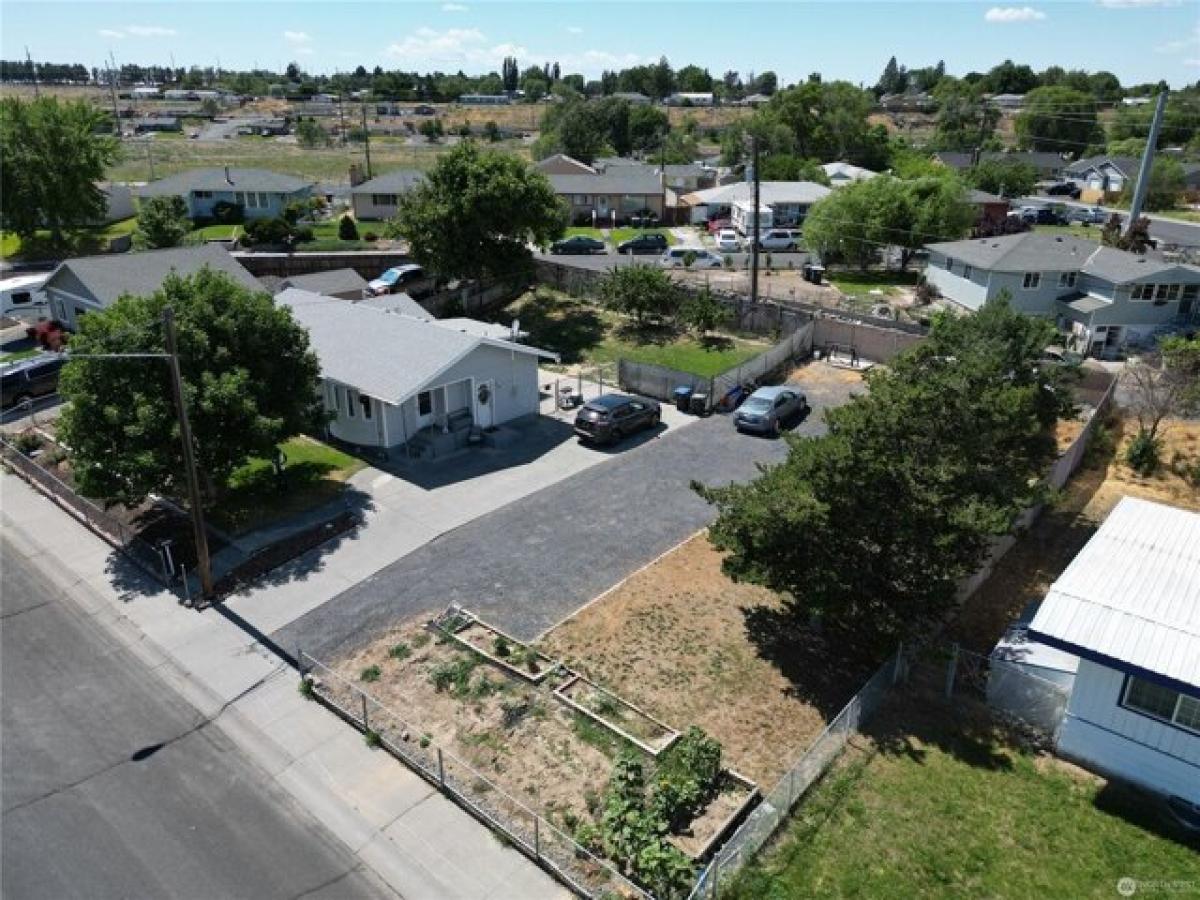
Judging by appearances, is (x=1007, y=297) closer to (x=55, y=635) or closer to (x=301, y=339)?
(x=301, y=339)

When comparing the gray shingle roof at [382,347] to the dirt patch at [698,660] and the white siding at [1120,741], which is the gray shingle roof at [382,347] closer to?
the dirt patch at [698,660]

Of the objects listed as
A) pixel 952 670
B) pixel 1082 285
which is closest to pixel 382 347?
pixel 952 670

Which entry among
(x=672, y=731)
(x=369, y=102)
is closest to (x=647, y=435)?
(x=672, y=731)

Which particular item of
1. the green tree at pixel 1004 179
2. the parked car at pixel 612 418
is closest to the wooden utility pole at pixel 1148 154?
the green tree at pixel 1004 179

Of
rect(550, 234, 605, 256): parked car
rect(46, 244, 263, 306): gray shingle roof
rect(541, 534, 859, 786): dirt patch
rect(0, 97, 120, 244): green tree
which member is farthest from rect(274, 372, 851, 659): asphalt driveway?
rect(0, 97, 120, 244): green tree

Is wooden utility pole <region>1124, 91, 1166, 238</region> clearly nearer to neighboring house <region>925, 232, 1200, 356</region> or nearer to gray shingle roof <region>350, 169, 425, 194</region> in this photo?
neighboring house <region>925, 232, 1200, 356</region>

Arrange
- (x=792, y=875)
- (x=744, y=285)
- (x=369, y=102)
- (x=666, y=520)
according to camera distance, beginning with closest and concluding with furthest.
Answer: (x=792, y=875), (x=666, y=520), (x=744, y=285), (x=369, y=102)
